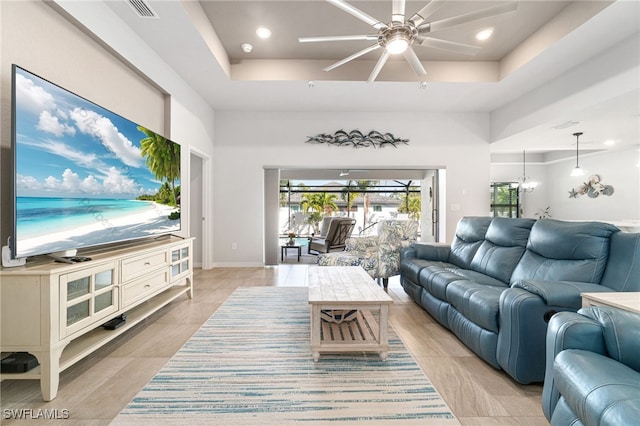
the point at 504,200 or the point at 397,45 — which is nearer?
the point at 397,45

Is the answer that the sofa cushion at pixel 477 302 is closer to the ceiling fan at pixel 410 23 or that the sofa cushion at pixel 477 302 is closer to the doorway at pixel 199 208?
the ceiling fan at pixel 410 23

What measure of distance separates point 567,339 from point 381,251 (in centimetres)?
271

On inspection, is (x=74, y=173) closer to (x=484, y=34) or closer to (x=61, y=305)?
(x=61, y=305)

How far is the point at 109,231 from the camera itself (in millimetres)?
2232

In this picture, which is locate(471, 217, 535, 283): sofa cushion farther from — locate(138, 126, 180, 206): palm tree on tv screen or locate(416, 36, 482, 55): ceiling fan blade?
locate(138, 126, 180, 206): palm tree on tv screen

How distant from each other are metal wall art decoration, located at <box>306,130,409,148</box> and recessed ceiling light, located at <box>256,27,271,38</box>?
2.08 m

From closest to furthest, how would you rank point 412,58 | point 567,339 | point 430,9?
1. point 567,339
2. point 430,9
3. point 412,58

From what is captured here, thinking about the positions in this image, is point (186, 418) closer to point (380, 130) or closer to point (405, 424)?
point (405, 424)

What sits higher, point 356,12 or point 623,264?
point 356,12

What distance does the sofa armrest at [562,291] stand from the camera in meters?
1.67

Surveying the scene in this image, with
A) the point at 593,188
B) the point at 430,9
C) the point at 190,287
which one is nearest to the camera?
the point at 430,9

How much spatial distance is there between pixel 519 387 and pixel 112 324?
275cm

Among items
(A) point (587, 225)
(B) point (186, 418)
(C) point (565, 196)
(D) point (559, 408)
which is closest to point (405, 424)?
(D) point (559, 408)

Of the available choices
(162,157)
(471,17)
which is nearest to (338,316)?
(162,157)
